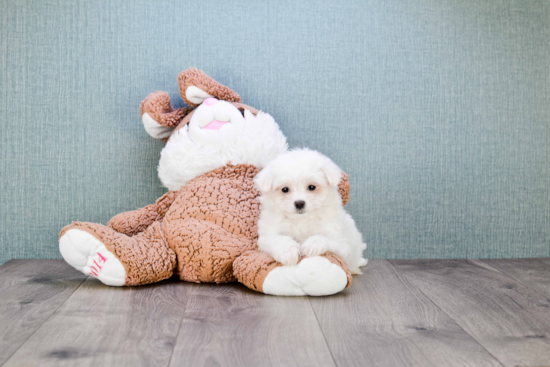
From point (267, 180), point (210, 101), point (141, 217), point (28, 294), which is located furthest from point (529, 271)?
point (28, 294)

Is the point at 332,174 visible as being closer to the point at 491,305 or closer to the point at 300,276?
the point at 300,276

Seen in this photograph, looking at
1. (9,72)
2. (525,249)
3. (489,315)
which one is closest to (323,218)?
(489,315)

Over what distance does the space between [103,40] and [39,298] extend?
3.56 feet

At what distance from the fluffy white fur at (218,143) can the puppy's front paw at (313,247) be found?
46 centimetres

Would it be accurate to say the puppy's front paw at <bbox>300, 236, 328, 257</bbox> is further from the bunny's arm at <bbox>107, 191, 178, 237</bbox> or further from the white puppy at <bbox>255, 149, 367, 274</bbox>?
the bunny's arm at <bbox>107, 191, 178, 237</bbox>

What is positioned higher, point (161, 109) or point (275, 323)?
point (161, 109)

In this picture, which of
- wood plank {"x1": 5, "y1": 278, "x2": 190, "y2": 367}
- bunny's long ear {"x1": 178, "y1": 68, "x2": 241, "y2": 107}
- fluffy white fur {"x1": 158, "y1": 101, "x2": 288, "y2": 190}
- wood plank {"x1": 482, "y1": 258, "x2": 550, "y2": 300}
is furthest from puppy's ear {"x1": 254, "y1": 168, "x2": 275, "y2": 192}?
wood plank {"x1": 482, "y1": 258, "x2": 550, "y2": 300}

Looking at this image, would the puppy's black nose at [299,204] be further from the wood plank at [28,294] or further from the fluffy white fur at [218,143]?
the wood plank at [28,294]

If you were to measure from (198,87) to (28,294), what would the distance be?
93 cm

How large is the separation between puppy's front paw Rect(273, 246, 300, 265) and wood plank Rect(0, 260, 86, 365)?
25.8 inches

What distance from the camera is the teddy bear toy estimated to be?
4.82 feet

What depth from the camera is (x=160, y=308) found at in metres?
1.34

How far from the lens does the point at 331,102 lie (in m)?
2.04

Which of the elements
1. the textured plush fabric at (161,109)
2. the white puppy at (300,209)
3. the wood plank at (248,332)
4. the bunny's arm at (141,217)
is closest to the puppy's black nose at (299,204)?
the white puppy at (300,209)
